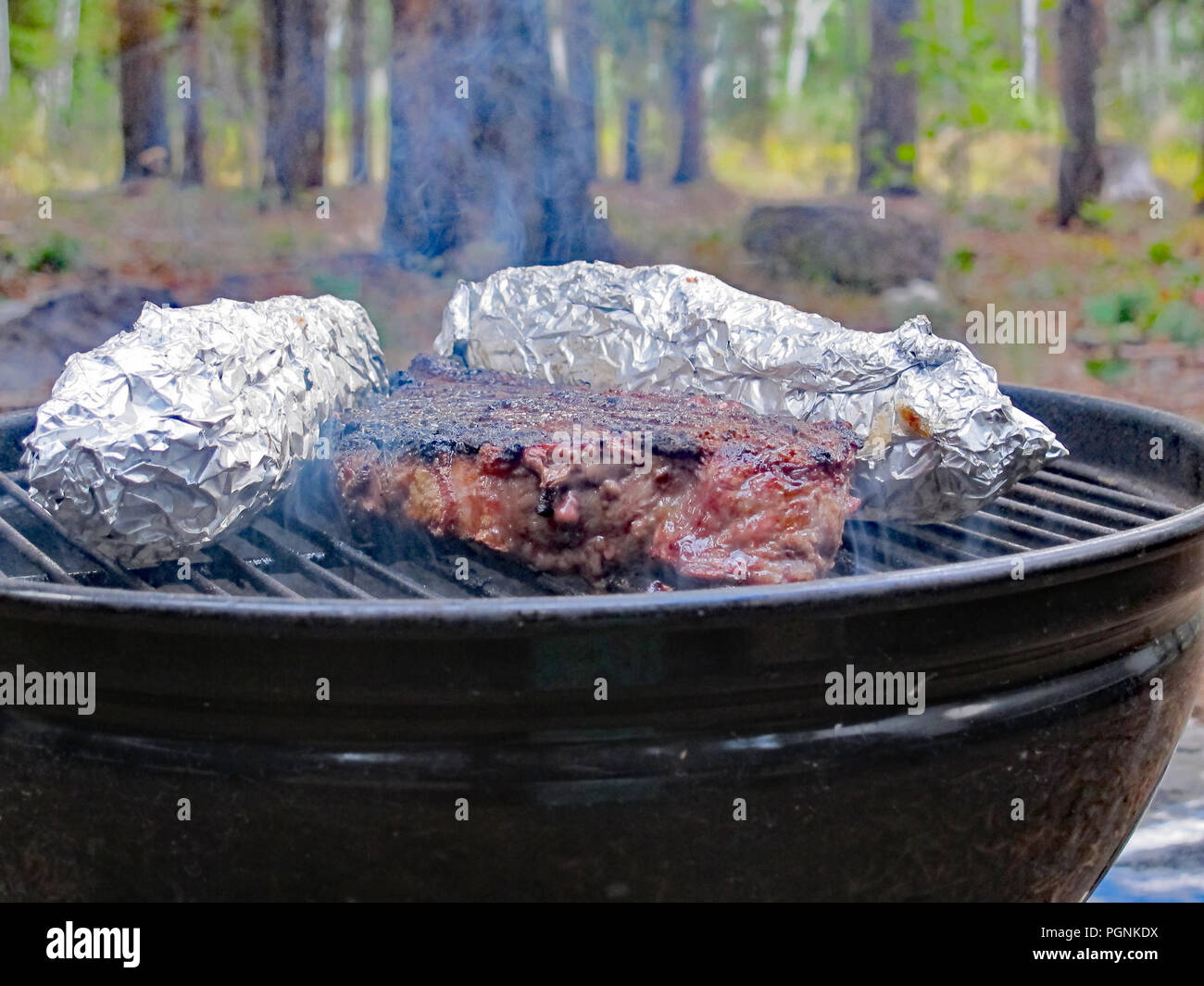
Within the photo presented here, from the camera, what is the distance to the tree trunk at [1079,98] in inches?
404

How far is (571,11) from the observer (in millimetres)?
6715

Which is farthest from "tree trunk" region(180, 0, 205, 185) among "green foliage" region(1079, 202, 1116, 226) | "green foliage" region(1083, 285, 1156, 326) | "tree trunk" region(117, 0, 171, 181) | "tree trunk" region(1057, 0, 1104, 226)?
"green foliage" region(1079, 202, 1116, 226)

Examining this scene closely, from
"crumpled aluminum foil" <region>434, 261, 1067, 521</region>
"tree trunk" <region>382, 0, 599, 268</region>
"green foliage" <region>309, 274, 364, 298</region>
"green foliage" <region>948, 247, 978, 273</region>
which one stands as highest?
"tree trunk" <region>382, 0, 599, 268</region>

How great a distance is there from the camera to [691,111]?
14703 millimetres

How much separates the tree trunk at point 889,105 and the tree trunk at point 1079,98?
135 cm

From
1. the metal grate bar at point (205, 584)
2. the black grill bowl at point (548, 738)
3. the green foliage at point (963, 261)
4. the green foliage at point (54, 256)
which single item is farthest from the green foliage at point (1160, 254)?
the metal grate bar at point (205, 584)

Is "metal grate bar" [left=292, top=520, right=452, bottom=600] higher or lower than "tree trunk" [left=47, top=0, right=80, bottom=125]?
lower

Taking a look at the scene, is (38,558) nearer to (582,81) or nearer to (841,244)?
(582,81)

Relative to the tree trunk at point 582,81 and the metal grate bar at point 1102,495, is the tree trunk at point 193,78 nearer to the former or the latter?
the tree trunk at point 582,81

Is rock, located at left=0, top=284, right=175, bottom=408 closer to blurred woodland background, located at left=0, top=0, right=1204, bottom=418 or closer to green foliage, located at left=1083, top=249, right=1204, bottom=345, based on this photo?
blurred woodland background, located at left=0, top=0, right=1204, bottom=418

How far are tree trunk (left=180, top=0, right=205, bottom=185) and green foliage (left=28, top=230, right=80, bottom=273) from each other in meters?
2.37

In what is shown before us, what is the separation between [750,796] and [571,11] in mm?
6077

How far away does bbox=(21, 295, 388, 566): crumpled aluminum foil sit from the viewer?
6.15 feet
